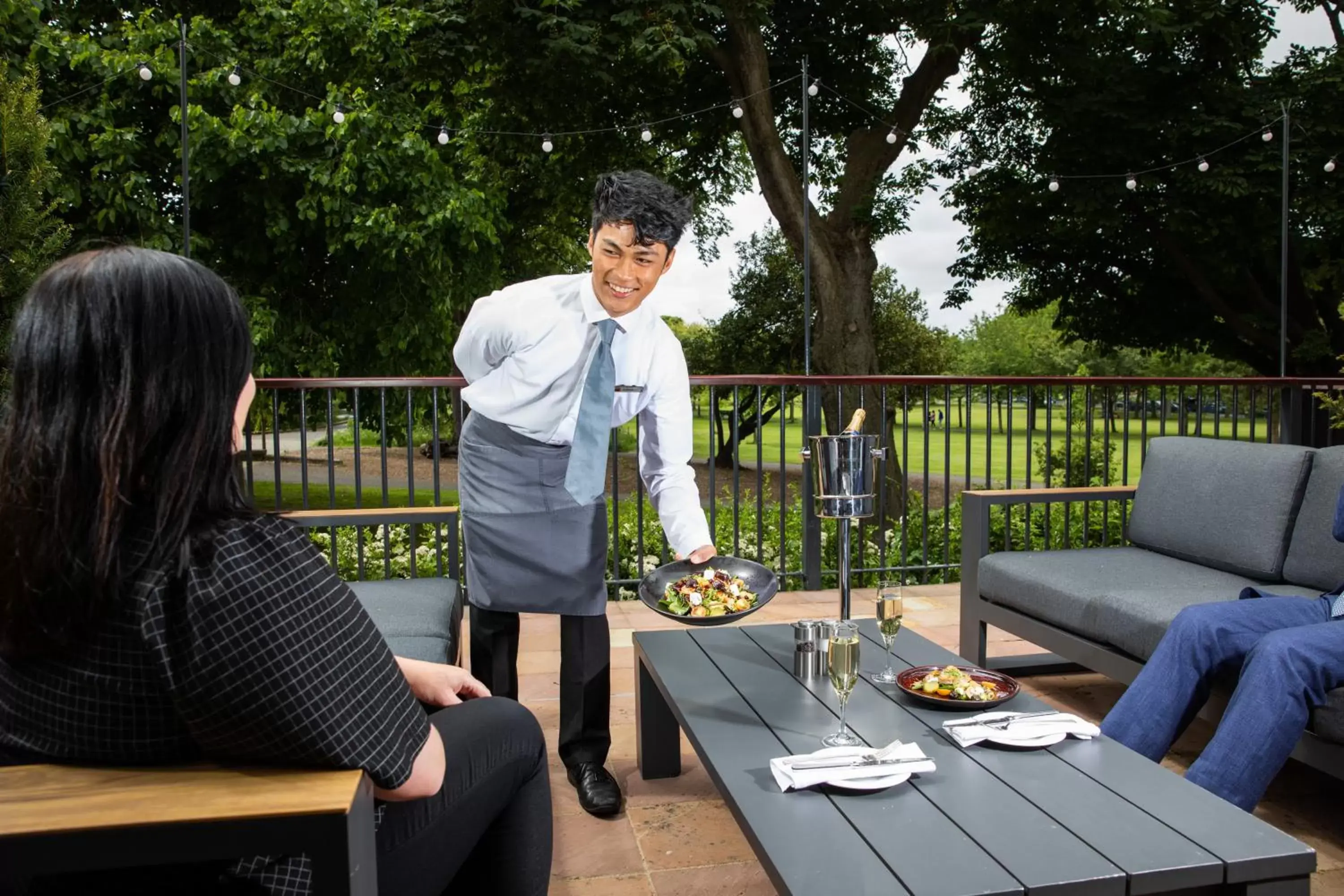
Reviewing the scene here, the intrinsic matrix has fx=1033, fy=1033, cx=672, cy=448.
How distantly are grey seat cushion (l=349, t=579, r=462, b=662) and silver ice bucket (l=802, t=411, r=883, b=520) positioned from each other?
34.6 inches

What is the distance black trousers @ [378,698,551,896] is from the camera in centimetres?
126

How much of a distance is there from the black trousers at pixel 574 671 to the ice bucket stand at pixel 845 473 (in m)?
0.65

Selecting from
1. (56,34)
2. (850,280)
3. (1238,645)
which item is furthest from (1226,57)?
(56,34)

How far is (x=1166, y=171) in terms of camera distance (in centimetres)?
1043

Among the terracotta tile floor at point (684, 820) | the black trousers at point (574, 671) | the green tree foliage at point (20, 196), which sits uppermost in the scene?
the green tree foliage at point (20, 196)

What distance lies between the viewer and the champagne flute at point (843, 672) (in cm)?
164

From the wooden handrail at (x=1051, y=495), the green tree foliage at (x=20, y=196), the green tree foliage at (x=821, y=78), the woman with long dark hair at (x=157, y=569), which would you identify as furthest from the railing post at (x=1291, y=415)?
the green tree foliage at (x=20, y=196)

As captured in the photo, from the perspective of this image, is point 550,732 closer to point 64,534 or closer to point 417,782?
point 417,782

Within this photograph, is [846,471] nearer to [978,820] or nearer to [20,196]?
[978,820]

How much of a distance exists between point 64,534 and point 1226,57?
11.9m

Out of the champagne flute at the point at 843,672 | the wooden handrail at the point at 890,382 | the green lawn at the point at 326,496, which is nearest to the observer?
the champagne flute at the point at 843,672

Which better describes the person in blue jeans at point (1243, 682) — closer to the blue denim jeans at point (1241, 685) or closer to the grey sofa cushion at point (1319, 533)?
the blue denim jeans at point (1241, 685)

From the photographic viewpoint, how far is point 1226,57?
1032cm

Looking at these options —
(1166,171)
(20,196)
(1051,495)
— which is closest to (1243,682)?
(1051,495)
